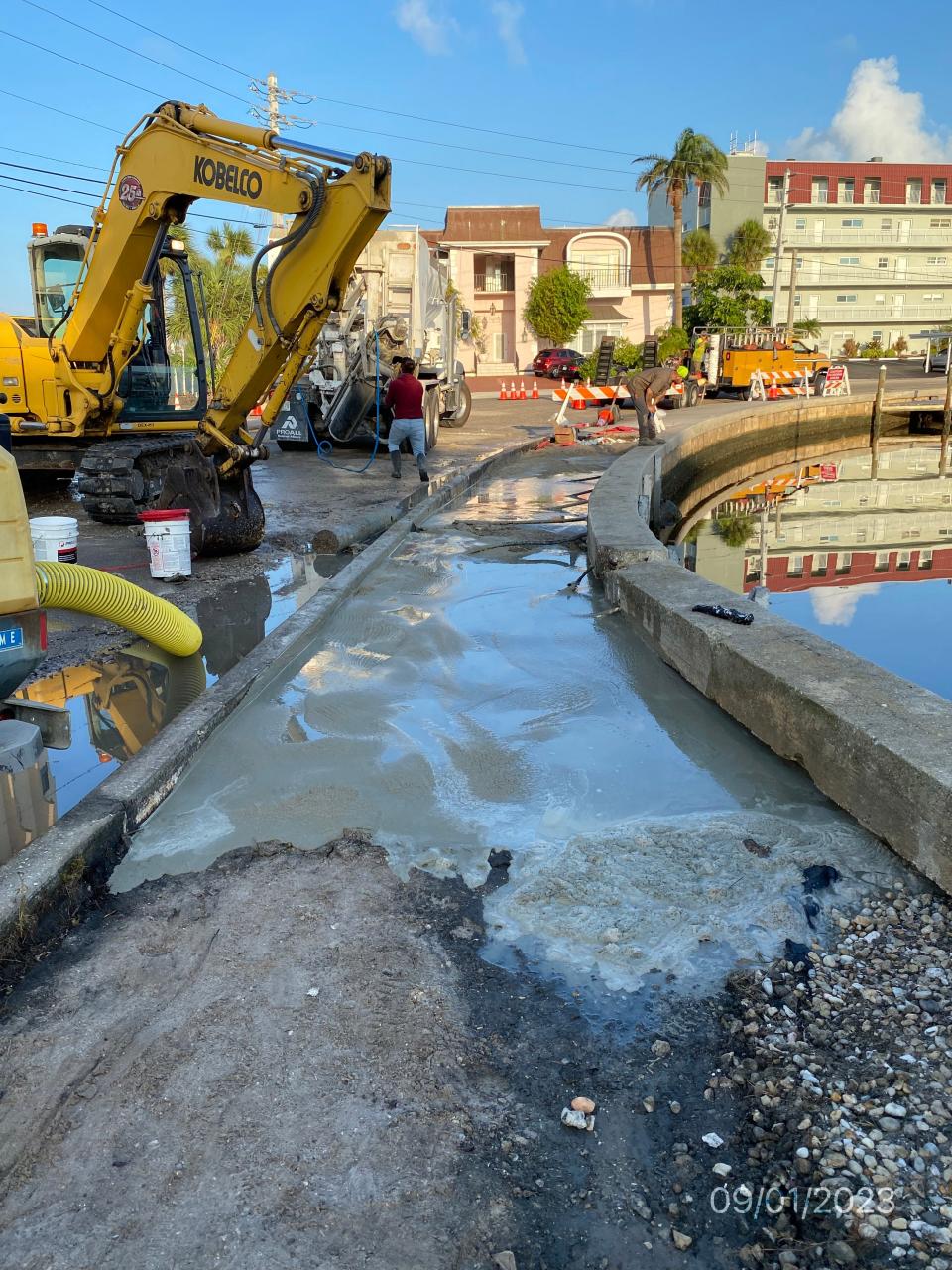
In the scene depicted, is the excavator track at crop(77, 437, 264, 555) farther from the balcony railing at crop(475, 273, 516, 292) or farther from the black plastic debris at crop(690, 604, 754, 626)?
the balcony railing at crop(475, 273, 516, 292)

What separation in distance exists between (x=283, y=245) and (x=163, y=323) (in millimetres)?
2978

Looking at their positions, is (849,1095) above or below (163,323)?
below

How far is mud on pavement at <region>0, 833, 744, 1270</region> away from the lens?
2.12 meters

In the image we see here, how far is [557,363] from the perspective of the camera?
46.0 metres

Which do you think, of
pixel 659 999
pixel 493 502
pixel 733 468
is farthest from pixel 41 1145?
pixel 733 468

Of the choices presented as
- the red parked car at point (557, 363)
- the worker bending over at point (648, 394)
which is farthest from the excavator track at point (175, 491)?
the red parked car at point (557, 363)

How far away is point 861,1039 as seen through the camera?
263 centimetres

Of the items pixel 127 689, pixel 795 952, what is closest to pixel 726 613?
pixel 795 952

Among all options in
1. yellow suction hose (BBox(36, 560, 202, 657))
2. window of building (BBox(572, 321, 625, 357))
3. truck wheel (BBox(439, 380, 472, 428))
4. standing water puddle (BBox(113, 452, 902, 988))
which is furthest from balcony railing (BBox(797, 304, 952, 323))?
yellow suction hose (BBox(36, 560, 202, 657))

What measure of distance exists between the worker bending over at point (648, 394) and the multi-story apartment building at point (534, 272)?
30.4 metres

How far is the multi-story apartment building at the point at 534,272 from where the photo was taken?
49031 mm

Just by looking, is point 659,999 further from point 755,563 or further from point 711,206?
point 711,206

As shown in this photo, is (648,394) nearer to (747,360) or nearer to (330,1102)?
(747,360)
